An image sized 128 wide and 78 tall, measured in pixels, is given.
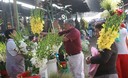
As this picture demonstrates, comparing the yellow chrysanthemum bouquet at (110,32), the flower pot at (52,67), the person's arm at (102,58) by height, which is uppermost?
the yellow chrysanthemum bouquet at (110,32)

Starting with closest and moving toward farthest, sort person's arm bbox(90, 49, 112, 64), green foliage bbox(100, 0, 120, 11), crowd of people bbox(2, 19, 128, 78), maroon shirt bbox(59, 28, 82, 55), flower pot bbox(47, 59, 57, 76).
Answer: person's arm bbox(90, 49, 112, 64) → crowd of people bbox(2, 19, 128, 78) → flower pot bbox(47, 59, 57, 76) → green foliage bbox(100, 0, 120, 11) → maroon shirt bbox(59, 28, 82, 55)

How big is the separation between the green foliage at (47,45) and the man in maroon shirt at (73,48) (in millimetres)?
2381

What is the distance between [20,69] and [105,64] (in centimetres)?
202

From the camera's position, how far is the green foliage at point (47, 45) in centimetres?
268

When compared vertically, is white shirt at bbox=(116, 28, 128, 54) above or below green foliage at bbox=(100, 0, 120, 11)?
below

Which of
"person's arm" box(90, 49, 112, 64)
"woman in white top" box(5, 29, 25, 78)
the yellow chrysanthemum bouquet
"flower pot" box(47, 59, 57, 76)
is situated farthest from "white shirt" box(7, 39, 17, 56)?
the yellow chrysanthemum bouquet

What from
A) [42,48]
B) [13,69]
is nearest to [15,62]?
[13,69]

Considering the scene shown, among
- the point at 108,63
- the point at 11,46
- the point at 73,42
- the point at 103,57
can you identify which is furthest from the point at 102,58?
the point at 73,42

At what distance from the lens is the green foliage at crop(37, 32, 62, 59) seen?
268cm

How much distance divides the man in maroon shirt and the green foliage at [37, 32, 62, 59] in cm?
238

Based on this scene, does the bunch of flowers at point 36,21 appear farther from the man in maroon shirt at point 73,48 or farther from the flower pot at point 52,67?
the man in maroon shirt at point 73,48

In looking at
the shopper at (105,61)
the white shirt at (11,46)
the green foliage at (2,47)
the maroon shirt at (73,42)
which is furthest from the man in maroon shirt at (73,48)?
the shopper at (105,61)

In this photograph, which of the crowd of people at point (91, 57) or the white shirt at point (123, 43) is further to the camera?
the white shirt at point (123, 43)

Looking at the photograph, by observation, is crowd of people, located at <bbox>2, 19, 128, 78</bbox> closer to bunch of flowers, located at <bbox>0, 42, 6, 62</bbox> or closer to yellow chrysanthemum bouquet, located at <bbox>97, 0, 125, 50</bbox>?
bunch of flowers, located at <bbox>0, 42, 6, 62</bbox>
